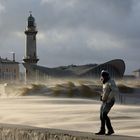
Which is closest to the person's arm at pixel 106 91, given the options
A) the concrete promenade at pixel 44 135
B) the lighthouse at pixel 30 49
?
the concrete promenade at pixel 44 135

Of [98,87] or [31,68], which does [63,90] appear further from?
[31,68]

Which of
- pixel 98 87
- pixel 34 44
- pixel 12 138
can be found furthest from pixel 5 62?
pixel 12 138

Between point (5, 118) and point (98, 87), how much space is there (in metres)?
35.6

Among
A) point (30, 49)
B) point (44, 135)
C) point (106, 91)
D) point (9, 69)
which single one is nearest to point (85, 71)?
point (30, 49)

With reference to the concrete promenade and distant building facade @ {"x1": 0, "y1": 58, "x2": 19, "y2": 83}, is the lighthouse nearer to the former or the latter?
distant building facade @ {"x1": 0, "y1": 58, "x2": 19, "y2": 83}

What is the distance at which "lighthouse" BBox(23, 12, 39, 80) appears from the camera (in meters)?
101

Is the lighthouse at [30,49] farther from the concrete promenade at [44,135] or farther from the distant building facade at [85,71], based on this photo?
the concrete promenade at [44,135]

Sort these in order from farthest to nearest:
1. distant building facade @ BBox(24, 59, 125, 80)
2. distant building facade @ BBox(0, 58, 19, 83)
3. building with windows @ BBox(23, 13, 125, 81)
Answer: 1. distant building facade @ BBox(0, 58, 19, 83)
2. building with windows @ BBox(23, 13, 125, 81)
3. distant building facade @ BBox(24, 59, 125, 80)

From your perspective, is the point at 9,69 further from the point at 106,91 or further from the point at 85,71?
the point at 106,91

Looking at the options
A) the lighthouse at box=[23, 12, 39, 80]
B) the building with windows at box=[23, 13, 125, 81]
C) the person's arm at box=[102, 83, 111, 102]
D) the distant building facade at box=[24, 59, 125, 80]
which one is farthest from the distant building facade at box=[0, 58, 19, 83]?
the person's arm at box=[102, 83, 111, 102]

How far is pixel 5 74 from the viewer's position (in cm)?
13025

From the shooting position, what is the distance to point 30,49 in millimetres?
103625

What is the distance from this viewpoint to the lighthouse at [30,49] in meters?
101

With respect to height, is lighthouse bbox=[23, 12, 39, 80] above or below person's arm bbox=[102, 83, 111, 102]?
above
